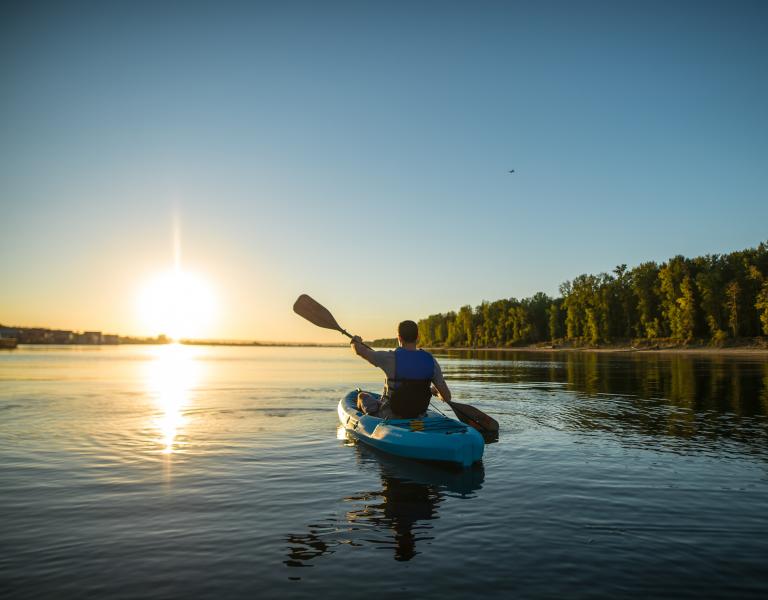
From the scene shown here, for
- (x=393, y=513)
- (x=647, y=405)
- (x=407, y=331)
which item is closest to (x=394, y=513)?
(x=393, y=513)

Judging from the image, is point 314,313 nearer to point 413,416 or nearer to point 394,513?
point 413,416

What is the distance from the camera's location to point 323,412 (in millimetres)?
22359

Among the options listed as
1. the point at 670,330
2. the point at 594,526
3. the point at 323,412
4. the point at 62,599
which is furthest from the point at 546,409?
the point at 670,330

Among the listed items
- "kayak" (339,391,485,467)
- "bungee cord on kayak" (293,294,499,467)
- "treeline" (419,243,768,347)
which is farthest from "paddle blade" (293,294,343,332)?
"treeline" (419,243,768,347)

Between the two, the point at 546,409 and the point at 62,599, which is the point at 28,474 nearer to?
the point at 62,599

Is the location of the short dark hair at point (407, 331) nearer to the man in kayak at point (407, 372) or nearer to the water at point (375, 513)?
the man in kayak at point (407, 372)

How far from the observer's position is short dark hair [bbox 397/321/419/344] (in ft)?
39.9

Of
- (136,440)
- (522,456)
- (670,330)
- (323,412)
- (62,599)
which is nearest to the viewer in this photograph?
(62,599)

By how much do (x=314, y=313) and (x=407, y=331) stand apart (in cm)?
447

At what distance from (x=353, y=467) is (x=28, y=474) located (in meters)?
6.76

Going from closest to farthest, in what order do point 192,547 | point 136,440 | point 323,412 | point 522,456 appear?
point 192,547 → point 522,456 → point 136,440 → point 323,412

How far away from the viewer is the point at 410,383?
41.3ft

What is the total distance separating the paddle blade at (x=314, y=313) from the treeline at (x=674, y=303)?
3245 inches

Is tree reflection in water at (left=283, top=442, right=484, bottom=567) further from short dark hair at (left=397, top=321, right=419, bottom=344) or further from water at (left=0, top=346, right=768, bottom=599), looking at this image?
short dark hair at (left=397, top=321, right=419, bottom=344)
